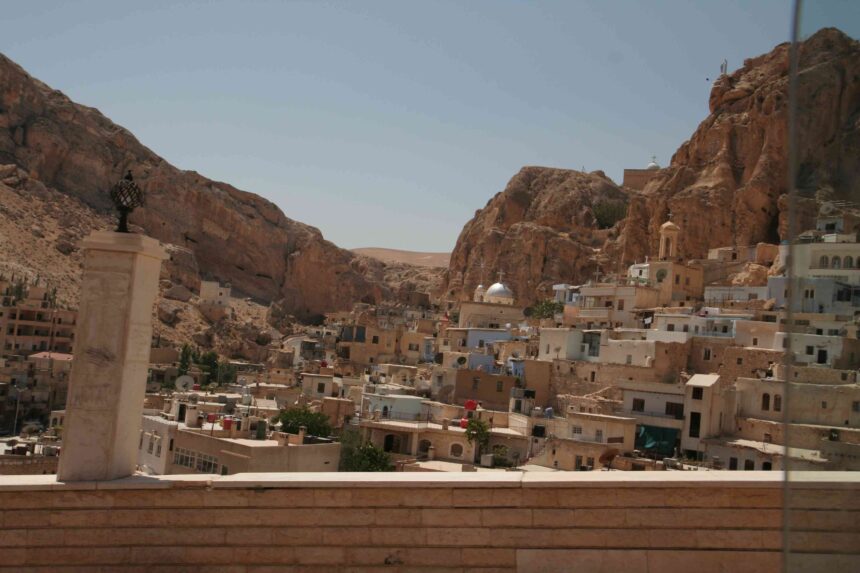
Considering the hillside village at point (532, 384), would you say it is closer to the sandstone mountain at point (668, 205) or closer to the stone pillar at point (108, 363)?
the sandstone mountain at point (668, 205)

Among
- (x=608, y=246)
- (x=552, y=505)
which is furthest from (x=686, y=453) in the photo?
(x=608, y=246)

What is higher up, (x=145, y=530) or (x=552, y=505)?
(x=552, y=505)

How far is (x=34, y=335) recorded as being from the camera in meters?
43.1

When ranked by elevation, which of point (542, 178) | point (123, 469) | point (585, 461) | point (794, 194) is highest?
point (542, 178)

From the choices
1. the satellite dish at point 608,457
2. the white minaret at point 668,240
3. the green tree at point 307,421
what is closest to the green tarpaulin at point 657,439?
the satellite dish at point 608,457

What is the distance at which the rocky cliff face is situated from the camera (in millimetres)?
68125

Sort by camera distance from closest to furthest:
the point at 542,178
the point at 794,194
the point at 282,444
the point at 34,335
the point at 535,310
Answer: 1. the point at 794,194
2. the point at 282,444
3. the point at 34,335
4. the point at 535,310
5. the point at 542,178

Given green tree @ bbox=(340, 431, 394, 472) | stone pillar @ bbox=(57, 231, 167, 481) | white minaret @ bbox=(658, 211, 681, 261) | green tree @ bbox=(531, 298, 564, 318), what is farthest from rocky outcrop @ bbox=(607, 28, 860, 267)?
stone pillar @ bbox=(57, 231, 167, 481)

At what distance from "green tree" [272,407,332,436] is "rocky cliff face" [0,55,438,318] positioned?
41912 mm

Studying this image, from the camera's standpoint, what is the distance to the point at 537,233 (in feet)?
191

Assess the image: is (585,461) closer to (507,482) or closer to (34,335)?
(507,482)

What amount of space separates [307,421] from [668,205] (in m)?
27.4

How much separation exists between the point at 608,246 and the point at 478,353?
21.7 metres

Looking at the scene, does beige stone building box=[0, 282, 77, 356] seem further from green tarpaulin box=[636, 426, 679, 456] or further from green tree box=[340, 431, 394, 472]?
green tarpaulin box=[636, 426, 679, 456]
